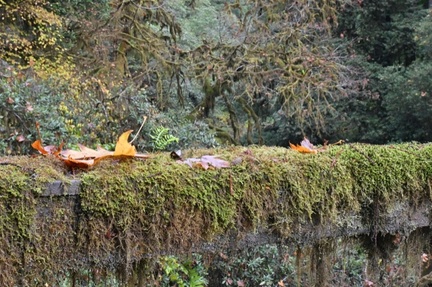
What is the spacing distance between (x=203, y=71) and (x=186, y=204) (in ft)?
26.5

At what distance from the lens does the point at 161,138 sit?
6.42 meters

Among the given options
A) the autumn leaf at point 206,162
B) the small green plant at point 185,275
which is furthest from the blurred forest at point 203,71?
the autumn leaf at point 206,162

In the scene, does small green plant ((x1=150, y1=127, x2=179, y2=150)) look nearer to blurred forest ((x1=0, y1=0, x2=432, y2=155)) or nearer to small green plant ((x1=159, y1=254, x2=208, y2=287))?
blurred forest ((x1=0, y1=0, x2=432, y2=155))

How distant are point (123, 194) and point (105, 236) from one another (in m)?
0.13

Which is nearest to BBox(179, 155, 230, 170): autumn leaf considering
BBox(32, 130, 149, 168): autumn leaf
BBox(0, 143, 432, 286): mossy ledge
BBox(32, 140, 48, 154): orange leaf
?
BBox(0, 143, 432, 286): mossy ledge

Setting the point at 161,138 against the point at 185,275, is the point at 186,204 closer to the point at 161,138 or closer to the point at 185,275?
the point at 185,275

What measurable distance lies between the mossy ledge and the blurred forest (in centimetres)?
389

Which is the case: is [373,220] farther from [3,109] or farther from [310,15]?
[310,15]

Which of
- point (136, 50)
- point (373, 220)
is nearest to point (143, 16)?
point (136, 50)

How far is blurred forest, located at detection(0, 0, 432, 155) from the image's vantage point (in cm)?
621

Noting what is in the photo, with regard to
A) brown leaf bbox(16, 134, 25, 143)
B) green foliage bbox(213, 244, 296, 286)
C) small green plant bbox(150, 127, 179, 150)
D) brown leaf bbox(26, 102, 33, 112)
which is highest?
brown leaf bbox(26, 102, 33, 112)

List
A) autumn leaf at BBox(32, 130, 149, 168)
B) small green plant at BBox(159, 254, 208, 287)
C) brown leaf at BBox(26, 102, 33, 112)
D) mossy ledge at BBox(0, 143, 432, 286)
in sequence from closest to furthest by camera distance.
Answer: mossy ledge at BBox(0, 143, 432, 286), autumn leaf at BBox(32, 130, 149, 168), small green plant at BBox(159, 254, 208, 287), brown leaf at BBox(26, 102, 33, 112)

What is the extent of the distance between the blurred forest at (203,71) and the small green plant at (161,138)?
3 cm

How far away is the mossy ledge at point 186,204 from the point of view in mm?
1253
